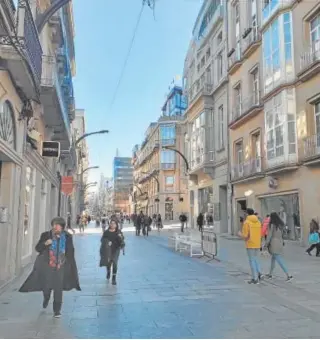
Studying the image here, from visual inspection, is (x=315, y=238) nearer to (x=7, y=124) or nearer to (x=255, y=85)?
(x=7, y=124)

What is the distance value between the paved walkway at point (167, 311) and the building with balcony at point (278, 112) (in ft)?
34.8

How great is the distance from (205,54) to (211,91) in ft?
16.1

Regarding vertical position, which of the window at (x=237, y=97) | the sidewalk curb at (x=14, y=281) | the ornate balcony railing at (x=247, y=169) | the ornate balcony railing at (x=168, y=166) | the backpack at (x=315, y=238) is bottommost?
the sidewalk curb at (x=14, y=281)

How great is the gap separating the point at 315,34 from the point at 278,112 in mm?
4013

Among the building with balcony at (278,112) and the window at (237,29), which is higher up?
the window at (237,29)

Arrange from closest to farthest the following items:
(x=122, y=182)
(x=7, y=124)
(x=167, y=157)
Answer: (x=7, y=124)
(x=167, y=157)
(x=122, y=182)

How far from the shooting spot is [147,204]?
81812 millimetres

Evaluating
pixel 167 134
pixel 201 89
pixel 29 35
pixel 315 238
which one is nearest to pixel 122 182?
pixel 167 134

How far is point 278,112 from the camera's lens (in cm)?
2111

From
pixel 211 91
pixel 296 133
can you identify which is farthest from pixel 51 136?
pixel 211 91

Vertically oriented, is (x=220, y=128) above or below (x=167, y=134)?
below

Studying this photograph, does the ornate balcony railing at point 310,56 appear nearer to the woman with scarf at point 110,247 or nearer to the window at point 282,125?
the window at point 282,125

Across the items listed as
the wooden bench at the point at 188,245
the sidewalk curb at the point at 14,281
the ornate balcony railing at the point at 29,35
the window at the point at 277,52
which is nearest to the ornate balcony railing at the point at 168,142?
the window at the point at 277,52

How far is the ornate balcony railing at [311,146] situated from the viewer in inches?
717
